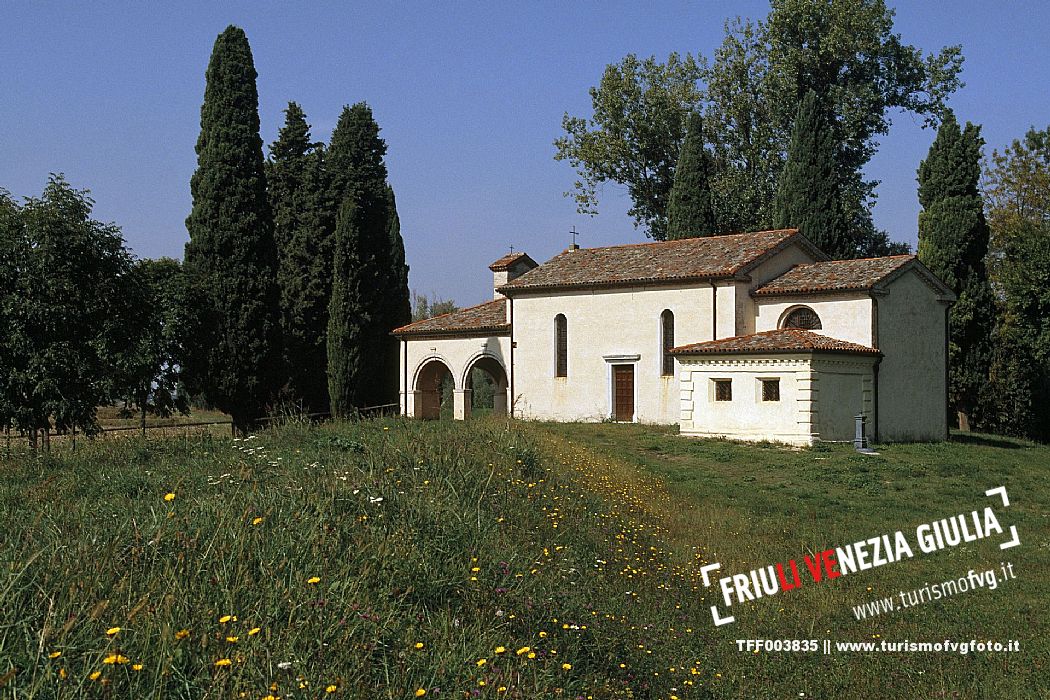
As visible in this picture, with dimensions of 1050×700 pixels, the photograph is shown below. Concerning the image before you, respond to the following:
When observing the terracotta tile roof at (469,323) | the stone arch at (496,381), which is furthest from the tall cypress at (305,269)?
the stone arch at (496,381)

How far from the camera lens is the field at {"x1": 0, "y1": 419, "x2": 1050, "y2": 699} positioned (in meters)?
5.88

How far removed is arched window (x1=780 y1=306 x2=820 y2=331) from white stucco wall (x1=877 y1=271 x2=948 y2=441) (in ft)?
6.45

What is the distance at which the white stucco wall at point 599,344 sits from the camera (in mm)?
31750

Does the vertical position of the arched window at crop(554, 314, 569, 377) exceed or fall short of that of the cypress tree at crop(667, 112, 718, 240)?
it falls short

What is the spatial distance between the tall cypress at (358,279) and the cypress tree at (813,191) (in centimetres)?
1798

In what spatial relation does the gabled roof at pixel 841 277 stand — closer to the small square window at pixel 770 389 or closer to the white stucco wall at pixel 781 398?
the white stucco wall at pixel 781 398

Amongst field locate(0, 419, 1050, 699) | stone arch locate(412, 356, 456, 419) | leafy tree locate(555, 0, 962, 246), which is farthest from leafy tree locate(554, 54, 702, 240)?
field locate(0, 419, 1050, 699)

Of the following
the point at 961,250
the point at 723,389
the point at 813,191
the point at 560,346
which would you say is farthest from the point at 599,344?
the point at 961,250

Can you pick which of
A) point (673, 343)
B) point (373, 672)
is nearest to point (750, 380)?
point (673, 343)

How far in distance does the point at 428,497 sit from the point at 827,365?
18.8 metres

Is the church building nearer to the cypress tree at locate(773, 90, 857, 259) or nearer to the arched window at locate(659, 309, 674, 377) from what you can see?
the arched window at locate(659, 309, 674, 377)

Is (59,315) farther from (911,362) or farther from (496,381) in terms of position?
(911,362)

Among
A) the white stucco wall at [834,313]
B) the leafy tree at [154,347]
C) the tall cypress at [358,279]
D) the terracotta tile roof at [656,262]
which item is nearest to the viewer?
the leafy tree at [154,347]

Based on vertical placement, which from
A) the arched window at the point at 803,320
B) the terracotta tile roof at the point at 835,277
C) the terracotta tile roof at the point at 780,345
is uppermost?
the terracotta tile roof at the point at 835,277
